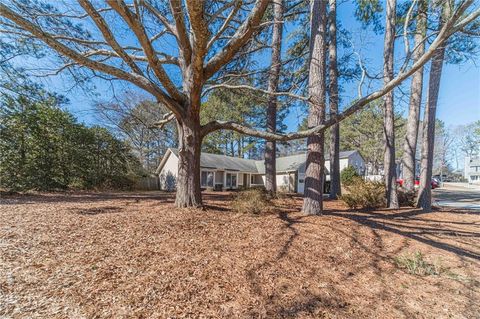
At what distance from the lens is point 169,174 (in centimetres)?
1892

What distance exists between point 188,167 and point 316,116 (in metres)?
3.40

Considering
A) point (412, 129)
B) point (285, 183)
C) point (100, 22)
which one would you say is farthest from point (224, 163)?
point (100, 22)

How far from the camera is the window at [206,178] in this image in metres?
19.9

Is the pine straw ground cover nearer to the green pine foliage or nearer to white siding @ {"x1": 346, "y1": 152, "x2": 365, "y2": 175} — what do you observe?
the green pine foliage

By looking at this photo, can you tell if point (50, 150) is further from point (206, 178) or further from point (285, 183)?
point (285, 183)

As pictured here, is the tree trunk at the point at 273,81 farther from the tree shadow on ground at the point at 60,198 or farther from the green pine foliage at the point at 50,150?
the green pine foliage at the point at 50,150

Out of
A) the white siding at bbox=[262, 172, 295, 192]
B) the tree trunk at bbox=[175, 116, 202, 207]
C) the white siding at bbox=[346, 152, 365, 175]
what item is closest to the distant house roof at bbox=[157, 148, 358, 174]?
the white siding at bbox=[262, 172, 295, 192]

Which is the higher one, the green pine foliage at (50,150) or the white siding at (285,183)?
the green pine foliage at (50,150)

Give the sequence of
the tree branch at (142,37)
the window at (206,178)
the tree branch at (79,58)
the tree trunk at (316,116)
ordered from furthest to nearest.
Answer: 1. the window at (206,178)
2. the tree trunk at (316,116)
3. the tree branch at (142,37)
4. the tree branch at (79,58)

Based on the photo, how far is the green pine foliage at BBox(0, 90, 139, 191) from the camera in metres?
9.39

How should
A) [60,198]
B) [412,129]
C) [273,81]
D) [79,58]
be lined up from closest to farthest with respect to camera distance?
1. [79,58]
2. [60,198]
3. [273,81]
4. [412,129]

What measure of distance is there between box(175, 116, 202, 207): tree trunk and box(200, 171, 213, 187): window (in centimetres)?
1453

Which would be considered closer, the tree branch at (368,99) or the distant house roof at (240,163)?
the tree branch at (368,99)

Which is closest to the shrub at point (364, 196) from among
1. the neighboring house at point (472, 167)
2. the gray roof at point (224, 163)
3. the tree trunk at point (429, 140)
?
the tree trunk at point (429, 140)
